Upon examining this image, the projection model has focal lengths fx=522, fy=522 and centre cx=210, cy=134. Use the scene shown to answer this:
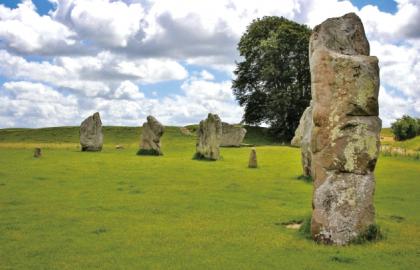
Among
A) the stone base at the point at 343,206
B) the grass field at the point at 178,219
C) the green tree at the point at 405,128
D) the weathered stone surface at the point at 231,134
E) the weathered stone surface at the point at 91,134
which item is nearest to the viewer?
the grass field at the point at 178,219

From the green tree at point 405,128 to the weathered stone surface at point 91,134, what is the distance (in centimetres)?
3616

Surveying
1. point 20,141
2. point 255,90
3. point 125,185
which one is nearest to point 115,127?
point 20,141

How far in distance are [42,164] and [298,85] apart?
42.0 meters

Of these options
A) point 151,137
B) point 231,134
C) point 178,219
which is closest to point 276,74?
point 231,134

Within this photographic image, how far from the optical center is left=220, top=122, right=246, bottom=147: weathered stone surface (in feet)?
175

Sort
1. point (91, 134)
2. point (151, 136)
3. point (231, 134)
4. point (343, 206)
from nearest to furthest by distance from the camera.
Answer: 1. point (343, 206)
2. point (151, 136)
3. point (91, 134)
4. point (231, 134)

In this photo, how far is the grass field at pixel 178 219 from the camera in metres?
11.3

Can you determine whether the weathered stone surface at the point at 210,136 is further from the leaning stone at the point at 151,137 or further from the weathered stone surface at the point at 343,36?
the weathered stone surface at the point at 343,36

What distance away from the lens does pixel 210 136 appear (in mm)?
Result: 37312

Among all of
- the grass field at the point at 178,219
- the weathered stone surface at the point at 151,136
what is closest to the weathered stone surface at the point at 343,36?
the grass field at the point at 178,219

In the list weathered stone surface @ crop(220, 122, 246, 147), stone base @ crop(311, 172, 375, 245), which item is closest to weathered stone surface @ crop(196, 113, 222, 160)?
weathered stone surface @ crop(220, 122, 246, 147)

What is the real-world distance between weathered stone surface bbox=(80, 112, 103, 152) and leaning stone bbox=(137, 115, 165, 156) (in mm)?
5096

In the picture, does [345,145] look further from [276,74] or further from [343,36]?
[276,74]

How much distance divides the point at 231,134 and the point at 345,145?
41170mm
